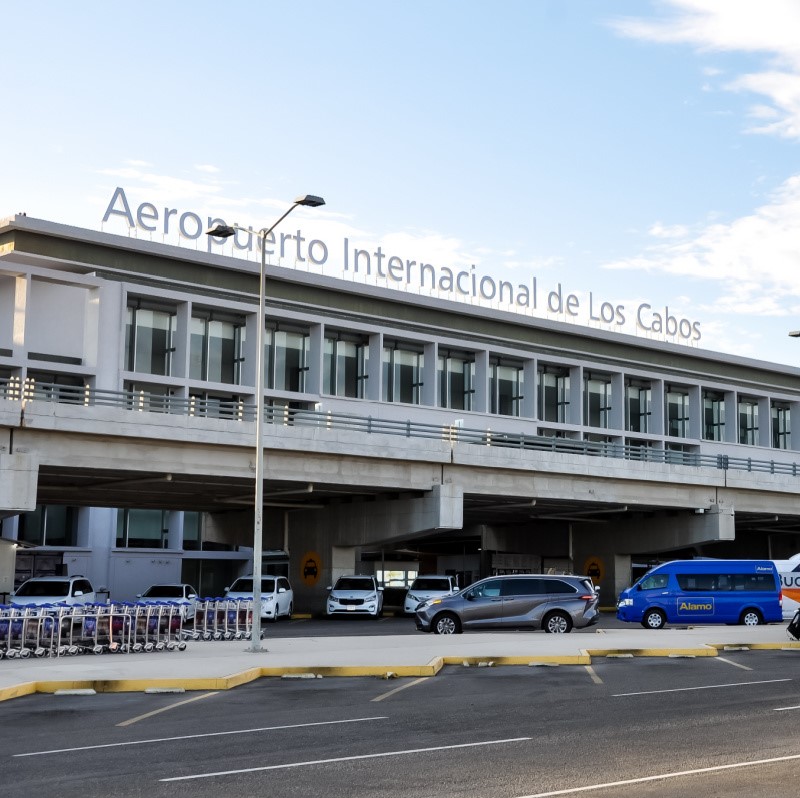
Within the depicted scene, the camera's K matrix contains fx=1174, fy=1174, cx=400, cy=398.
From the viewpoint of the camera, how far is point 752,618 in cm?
3897

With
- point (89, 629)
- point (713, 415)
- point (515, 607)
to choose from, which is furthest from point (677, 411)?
point (89, 629)

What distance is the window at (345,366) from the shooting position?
67.3 m

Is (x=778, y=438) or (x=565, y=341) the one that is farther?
(x=778, y=438)

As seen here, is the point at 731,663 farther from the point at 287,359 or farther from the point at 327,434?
the point at 287,359

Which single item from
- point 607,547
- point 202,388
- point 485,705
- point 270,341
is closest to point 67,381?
point 202,388

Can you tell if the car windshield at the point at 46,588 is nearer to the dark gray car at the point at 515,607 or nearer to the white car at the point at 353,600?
the dark gray car at the point at 515,607

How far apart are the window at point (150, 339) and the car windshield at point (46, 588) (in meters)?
25.5

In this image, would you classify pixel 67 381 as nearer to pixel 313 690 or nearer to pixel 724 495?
pixel 724 495

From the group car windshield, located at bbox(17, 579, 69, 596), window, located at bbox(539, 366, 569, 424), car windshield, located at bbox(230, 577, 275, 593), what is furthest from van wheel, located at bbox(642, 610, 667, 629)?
window, located at bbox(539, 366, 569, 424)

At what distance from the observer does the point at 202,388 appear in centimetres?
6244

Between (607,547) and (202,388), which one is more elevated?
(202,388)

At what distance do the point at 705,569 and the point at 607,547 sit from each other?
24.1 metres

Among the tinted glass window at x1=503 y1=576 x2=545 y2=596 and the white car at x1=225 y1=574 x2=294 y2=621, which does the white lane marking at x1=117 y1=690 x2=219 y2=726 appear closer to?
the tinted glass window at x1=503 y1=576 x2=545 y2=596

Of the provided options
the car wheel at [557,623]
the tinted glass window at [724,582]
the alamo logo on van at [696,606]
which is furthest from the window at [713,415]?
the car wheel at [557,623]
